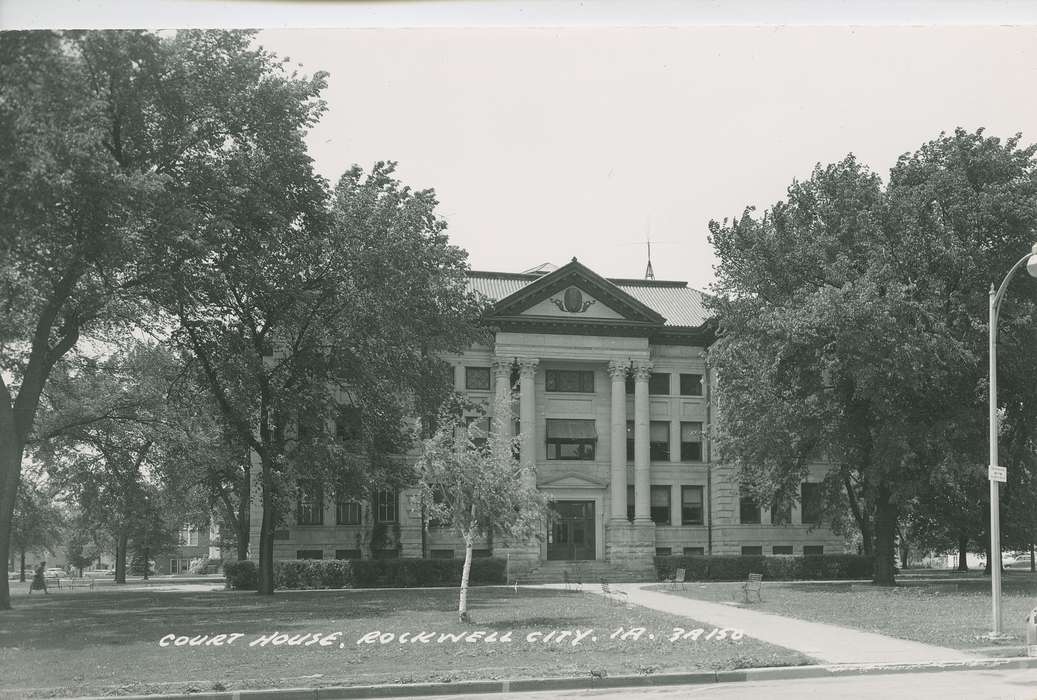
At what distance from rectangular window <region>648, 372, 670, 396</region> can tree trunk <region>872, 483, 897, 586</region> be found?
1581 centimetres

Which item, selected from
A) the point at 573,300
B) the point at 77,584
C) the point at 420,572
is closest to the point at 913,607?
the point at 573,300

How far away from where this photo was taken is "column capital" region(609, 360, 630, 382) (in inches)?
1811

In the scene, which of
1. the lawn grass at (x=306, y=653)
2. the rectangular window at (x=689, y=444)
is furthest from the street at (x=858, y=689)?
the rectangular window at (x=689, y=444)

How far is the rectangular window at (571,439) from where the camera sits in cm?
4731

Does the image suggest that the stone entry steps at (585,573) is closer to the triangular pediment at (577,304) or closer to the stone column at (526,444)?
the stone column at (526,444)

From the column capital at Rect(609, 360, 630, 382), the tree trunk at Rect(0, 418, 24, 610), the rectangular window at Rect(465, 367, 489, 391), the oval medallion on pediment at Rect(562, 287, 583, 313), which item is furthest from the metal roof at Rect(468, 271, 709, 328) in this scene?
the tree trunk at Rect(0, 418, 24, 610)

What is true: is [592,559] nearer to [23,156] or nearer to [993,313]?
→ [993,313]

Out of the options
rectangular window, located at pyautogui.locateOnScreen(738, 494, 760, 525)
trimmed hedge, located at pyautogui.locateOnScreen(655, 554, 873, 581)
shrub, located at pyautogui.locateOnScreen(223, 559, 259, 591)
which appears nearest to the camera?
shrub, located at pyautogui.locateOnScreen(223, 559, 259, 591)

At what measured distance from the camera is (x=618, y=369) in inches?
1821

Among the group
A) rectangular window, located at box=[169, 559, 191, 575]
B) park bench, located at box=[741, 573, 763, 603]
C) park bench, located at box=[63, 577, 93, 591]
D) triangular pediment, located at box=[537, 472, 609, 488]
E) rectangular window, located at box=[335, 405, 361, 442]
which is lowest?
rectangular window, located at box=[169, 559, 191, 575]

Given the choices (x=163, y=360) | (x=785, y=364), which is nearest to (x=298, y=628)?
(x=163, y=360)

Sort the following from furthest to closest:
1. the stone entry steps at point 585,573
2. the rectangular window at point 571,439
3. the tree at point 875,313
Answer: the rectangular window at point 571,439, the stone entry steps at point 585,573, the tree at point 875,313

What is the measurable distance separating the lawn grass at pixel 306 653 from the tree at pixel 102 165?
12.3 feet

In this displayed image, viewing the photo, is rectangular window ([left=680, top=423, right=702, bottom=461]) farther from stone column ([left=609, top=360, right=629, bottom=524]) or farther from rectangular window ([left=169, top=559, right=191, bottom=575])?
rectangular window ([left=169, top=559, right=191, bottom=575])
